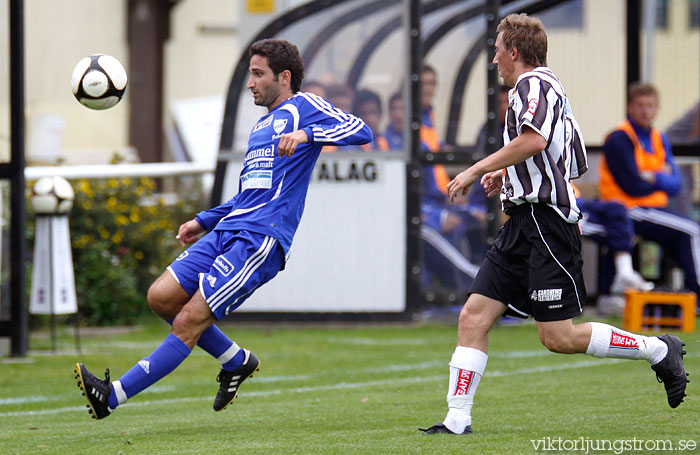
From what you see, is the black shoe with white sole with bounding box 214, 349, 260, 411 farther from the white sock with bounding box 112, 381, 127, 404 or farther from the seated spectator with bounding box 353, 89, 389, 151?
the seated spectator with bounding box 353, 89, 389, 151

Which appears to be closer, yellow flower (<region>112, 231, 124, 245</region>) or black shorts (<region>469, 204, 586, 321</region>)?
black shorts (<region>469, 204, 586, 321</region>)

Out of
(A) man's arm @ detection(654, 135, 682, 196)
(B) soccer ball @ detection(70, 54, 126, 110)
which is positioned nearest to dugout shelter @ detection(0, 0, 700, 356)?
(A) man's arm @ detection(654, 135, 682, 196)

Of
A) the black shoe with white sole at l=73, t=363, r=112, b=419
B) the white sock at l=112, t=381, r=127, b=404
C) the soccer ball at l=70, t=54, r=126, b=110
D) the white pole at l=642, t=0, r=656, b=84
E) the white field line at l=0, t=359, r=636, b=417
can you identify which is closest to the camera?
the black shoe with white sole at l=73, t=363, r=112, b=419

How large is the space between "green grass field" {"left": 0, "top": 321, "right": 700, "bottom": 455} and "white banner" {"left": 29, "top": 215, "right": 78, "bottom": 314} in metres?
0.41

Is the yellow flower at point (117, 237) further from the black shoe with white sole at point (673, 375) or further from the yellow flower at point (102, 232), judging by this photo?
the black shoe with white sole at point (673, 375)

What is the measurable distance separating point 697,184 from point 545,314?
8427mm

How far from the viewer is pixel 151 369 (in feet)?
21.4

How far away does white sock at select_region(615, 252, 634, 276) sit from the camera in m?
12.4

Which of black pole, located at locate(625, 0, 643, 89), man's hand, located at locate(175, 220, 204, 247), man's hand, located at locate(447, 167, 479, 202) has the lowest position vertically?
man's hand, located at locate(175, 220, 204, 247)

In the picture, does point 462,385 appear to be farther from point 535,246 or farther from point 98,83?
point 98,83

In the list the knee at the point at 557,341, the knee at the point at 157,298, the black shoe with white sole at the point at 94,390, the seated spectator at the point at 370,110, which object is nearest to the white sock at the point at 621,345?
the knee at the point at 557,341

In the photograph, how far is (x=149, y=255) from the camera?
13211mm

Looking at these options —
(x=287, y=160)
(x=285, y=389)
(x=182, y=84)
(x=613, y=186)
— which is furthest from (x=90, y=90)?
(x=182, y=84)

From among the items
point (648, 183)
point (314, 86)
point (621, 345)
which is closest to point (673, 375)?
point (621, 345)
